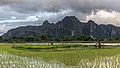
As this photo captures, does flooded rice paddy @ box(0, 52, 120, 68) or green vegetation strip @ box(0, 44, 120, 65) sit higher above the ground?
flooded rice paddy @ box(0, 52, 120, 68)

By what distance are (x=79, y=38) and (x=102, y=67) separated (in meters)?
101

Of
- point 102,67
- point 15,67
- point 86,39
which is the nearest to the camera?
point 15,67

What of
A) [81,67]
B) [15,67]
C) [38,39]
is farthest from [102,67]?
[38,39]

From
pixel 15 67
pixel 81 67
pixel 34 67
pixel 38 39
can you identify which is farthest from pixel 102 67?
pixel 38 39

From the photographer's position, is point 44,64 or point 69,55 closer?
point 44,64

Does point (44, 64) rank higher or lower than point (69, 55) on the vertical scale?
higher

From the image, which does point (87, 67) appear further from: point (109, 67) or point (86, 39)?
point (86, 39)

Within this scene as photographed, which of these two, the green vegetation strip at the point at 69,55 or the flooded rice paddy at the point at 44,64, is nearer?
the flooded rice paddy at the point at 44,64

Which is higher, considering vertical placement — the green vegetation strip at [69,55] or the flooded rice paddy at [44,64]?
the flooded rice paddy at [44,64]

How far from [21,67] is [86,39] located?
335 ft

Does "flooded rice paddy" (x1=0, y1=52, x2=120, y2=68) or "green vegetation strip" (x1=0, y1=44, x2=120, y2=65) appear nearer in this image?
"flooded rice paddy" (x1=0, y1=52, x2=120, y2=68)

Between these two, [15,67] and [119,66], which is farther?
[119,66]

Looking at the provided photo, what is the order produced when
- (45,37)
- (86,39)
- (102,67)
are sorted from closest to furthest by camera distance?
(102,67) < (86,39) < (45,37)

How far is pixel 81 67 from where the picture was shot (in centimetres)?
1603
